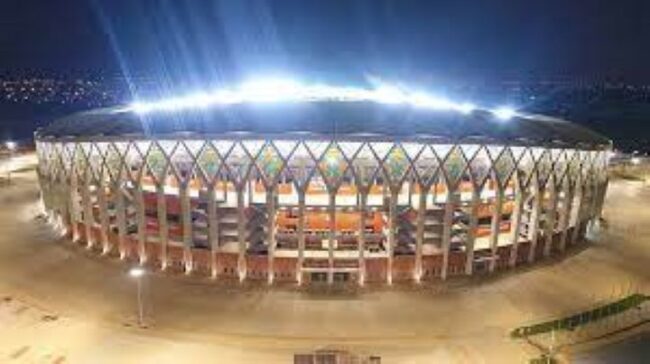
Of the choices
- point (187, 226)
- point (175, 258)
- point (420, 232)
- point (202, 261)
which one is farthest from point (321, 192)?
point (175, 258)

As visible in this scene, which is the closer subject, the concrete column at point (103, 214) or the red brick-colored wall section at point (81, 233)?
the concrete column at point (103, 214)

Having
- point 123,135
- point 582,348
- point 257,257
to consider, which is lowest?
point 582,348

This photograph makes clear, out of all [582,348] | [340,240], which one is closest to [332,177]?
[340,240]

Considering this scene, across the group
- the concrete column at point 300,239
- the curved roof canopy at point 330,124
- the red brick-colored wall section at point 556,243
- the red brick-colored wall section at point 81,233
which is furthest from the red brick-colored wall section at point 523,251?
the red brick-colored wall section at point 81,233

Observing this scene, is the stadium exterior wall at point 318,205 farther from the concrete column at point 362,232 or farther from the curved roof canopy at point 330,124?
the curved roof canopy at point 330,124

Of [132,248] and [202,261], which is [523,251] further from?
[132,248]

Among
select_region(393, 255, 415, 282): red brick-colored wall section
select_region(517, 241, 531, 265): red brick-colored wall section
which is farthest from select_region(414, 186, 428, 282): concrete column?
select_region(517, 241, 531, 265): red brick-colored wall section

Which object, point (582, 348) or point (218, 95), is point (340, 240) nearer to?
point (582, 348)
